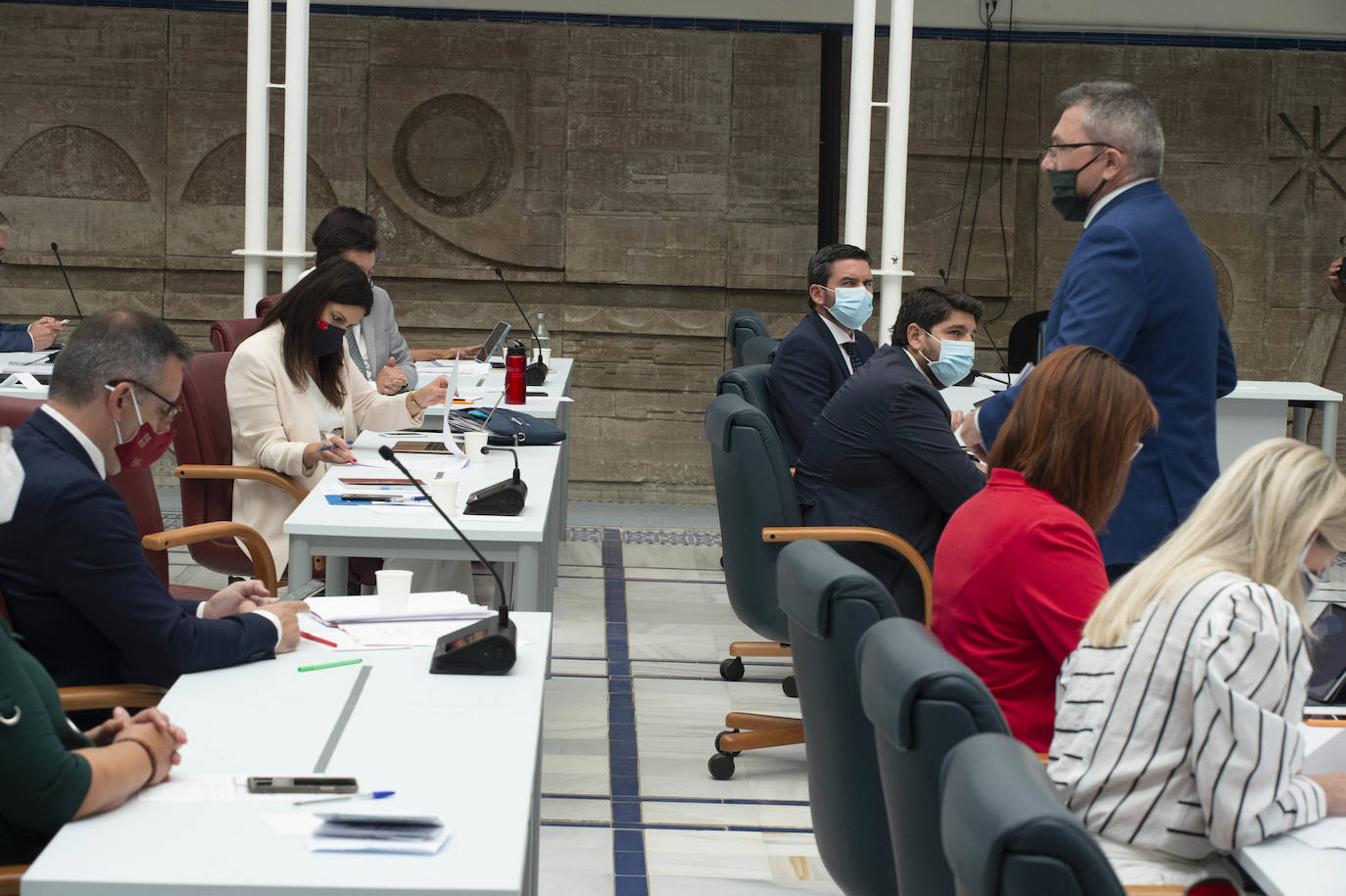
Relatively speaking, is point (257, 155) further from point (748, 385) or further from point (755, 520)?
point (755, 520)

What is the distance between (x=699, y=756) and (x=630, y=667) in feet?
2.72

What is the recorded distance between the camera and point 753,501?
11.7 ft

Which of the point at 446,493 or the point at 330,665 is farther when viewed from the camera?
the point at 446,493

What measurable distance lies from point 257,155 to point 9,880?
4980 millimetres

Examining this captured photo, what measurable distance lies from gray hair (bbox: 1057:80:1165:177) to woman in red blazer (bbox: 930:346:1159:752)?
2.75 ft

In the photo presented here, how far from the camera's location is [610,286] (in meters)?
8.45

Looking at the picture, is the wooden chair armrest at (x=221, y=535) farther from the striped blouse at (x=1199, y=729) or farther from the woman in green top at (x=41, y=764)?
the striped blouse at (x=1199, y=729)

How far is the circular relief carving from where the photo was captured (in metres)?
8.26

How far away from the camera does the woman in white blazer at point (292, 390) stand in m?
4.08

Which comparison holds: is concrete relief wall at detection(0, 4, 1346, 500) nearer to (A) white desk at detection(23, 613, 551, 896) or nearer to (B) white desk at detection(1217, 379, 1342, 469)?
(B) white desk at detection(1217, 379, 1342, 469)

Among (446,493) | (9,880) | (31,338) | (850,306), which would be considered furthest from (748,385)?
(31,338)

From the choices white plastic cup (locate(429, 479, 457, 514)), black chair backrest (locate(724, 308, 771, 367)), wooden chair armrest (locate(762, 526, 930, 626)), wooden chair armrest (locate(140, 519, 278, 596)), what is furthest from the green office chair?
black chair backrest (locate(724, 308, 771, 367))

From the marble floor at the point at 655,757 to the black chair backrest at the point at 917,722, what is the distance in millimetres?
1526

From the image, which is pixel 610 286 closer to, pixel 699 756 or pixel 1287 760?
pixel 699 756
